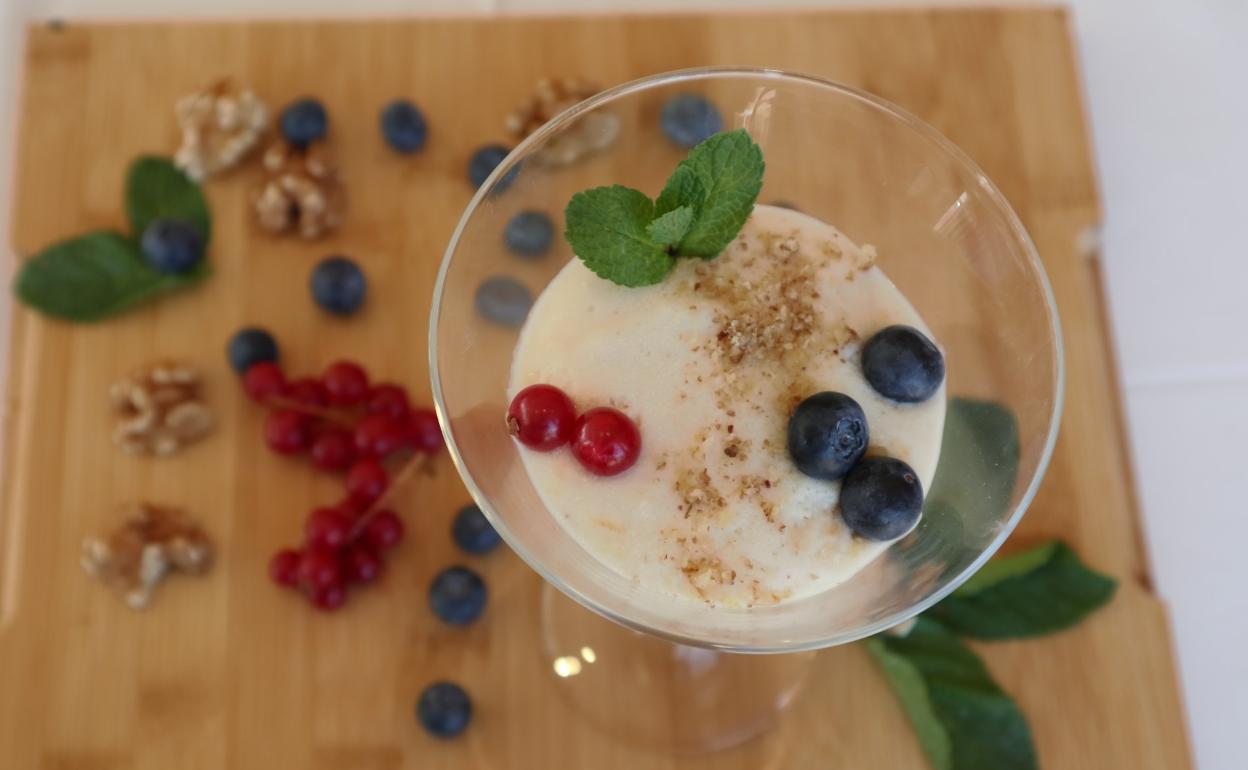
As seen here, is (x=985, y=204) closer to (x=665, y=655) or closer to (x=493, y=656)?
(x=665, y=655)

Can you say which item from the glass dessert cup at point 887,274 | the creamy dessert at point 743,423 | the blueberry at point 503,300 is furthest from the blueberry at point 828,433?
the blueberry at point 503,300

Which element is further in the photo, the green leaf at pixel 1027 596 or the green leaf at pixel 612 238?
the green leaf at pixel 1027 596

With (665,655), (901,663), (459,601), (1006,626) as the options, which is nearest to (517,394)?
(459,601)

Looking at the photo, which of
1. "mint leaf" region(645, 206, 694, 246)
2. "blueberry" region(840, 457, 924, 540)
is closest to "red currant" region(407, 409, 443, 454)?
"mint leaf" region(645, 206, 694, 246)

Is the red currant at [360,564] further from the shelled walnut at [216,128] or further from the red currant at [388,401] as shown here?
the shelled walnut at [216,128]

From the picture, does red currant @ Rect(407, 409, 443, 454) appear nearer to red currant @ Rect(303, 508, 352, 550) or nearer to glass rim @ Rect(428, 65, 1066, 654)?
red currant @ Rect(303, 508, 352, 550)
